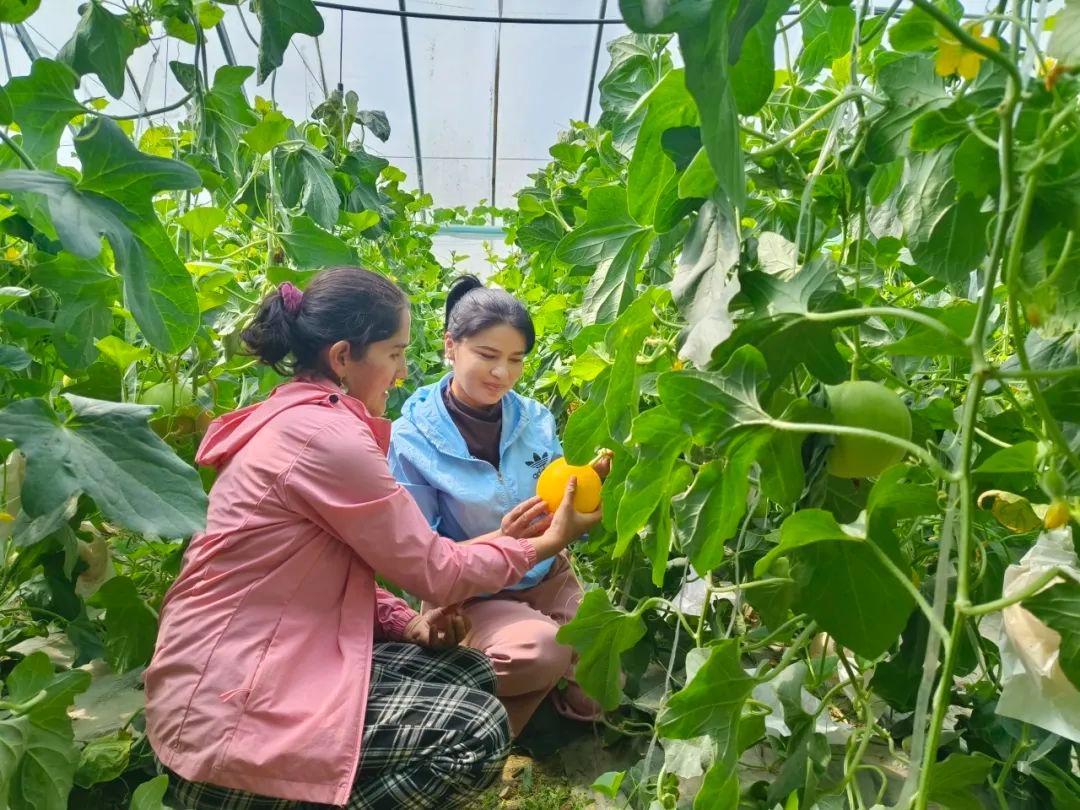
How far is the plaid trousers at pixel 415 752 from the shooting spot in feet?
3.90

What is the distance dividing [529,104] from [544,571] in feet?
20.4

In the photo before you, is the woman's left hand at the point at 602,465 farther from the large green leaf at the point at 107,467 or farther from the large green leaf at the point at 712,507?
the large green leaf at the point at 107,467

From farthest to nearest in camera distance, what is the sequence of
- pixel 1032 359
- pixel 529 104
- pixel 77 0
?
pixel 529 104, pixel 77 0, pixel 1032 359

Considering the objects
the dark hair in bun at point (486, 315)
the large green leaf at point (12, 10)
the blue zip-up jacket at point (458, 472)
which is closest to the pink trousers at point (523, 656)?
the blue zip-up jacket at point (458, 472)

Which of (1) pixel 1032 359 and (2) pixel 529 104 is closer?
(1) pixel 1032 359

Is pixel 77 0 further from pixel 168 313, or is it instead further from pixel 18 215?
pixel 168 313

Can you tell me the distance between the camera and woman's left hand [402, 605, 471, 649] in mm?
1499

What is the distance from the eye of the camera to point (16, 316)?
112 centimetres

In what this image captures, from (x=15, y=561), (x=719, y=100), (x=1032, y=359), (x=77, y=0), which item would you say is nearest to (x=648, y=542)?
(x=1032, y=359)

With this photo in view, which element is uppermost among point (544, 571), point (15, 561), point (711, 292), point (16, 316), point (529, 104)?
point (529, 104)

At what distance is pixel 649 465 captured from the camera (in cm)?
77

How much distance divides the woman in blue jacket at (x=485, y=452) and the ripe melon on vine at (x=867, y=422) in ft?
3.59

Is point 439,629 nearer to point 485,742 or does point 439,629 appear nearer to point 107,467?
point 485,742

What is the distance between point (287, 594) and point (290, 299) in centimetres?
47
